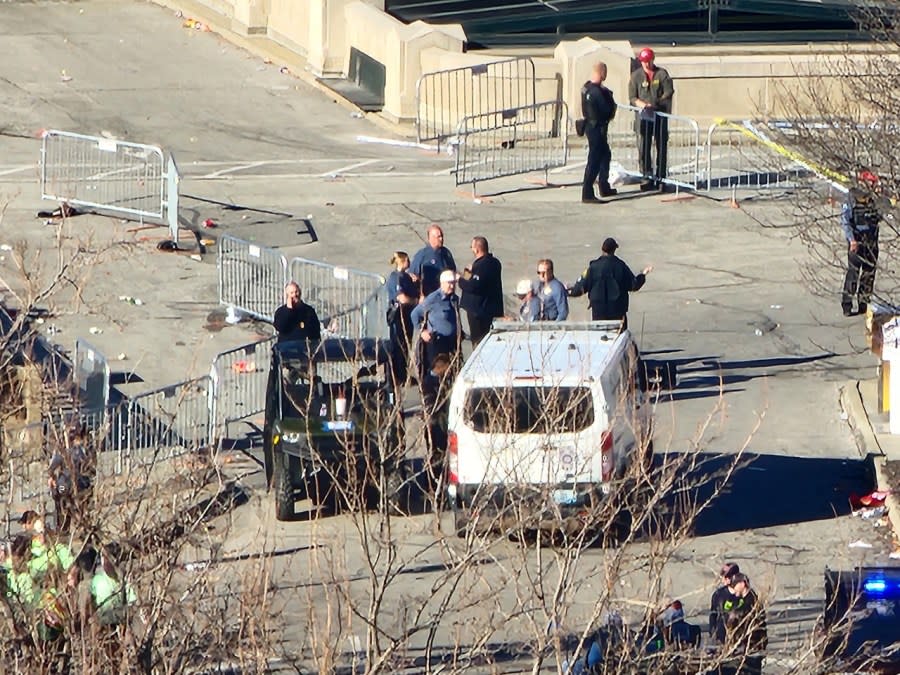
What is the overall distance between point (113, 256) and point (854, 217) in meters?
9.72

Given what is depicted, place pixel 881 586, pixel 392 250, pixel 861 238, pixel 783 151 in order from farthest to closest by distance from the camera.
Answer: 1. pixel 392 250
2. pixel 783 151
3. pixel 861 238
4. pixel 881 586

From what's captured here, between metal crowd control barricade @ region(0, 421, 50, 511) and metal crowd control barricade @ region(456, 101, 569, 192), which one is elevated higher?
metal crowd control barricade @ region(456, 101, 569, 192)

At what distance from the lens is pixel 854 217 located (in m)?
19.9

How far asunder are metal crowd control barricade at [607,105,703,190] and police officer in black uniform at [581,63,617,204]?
831 mm

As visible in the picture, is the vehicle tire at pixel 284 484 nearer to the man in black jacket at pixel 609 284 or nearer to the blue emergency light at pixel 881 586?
the man in black jacket at pixel 609 284

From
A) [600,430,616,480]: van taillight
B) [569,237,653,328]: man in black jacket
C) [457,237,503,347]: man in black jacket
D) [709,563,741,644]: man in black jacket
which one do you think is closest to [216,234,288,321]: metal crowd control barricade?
[457,237,503,347]: man in black jacket

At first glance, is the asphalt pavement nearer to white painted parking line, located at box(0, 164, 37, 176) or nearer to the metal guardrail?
white painted parking line, located at box(0, 164, 37, 176)

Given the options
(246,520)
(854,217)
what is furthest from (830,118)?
(246,520)

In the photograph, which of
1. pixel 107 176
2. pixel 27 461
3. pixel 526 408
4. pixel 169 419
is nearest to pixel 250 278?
pixel 169 419

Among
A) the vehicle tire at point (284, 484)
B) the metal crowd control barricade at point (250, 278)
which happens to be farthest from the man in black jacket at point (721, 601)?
the metal crowd control barricade at point (250, 278)

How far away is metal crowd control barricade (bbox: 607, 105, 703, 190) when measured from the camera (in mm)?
28344

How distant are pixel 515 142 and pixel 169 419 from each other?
1164cm

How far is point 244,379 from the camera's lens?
20781mm

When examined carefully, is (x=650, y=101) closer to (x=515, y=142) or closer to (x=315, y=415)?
(x=515, y=142)
